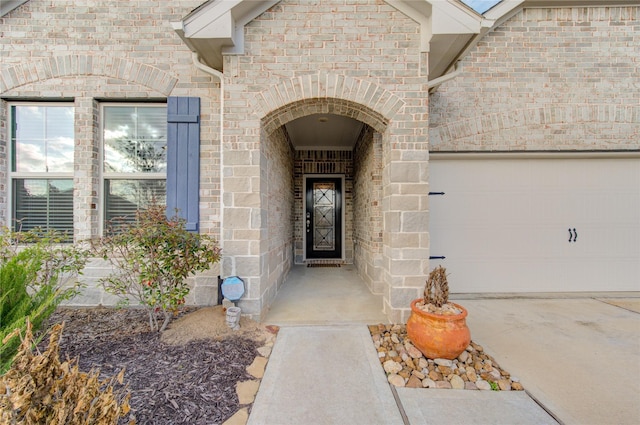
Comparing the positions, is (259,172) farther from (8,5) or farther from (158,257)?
(8,5)

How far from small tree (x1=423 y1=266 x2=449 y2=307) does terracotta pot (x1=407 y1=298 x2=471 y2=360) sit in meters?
0.16

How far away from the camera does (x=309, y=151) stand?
6.11 m

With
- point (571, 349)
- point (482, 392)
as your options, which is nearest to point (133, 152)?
point (482, 392)

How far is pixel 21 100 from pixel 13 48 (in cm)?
62

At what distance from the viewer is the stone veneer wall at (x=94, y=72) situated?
3.31 m

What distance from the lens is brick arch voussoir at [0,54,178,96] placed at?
3305 millimetres

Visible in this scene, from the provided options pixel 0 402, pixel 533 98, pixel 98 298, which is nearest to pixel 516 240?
pixel 533 98

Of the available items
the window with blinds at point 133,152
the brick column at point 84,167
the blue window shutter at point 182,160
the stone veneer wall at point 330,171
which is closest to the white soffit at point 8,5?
the brick column at point 84,167

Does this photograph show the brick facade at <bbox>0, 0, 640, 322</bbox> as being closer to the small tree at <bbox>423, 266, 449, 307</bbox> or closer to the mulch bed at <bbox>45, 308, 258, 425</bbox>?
the small tree at <bbox>423, 266, 449, 307</bbox>

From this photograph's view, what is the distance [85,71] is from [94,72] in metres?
0.11

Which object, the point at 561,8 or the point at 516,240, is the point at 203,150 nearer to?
Answer: the point at 516,240

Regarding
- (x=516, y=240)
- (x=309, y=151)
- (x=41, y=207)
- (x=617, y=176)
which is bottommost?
(x=516, y=240)

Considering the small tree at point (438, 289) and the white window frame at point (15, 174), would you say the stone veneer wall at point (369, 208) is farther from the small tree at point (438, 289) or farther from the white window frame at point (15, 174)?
the white window frame at point (15, 174)

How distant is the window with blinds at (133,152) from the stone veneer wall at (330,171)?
10.1 ft
